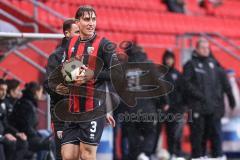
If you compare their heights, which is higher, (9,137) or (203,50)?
(203,50)

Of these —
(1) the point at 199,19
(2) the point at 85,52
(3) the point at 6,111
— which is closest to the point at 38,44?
(3) the point at 6,111

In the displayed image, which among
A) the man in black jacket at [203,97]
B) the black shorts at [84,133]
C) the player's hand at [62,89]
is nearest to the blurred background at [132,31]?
the man in black jacket at [203,97]

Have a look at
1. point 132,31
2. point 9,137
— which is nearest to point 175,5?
point 132,31

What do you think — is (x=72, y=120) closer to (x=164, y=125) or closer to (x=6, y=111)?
(x=6, y=111)

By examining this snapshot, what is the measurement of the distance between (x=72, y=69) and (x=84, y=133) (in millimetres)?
677

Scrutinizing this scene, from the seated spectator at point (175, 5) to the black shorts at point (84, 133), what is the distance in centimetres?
1153

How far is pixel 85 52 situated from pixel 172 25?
1062cm

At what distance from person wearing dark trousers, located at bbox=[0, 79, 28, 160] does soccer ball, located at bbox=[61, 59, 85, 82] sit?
102 inches

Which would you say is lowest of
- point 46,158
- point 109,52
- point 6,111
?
point 46,158

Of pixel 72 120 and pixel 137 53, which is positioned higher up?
pixel 137 53

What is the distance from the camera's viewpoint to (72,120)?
8156mm

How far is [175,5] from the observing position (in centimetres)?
1942

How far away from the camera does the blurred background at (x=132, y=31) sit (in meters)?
12.9

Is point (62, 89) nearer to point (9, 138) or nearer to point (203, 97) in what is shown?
point (9, 138)
